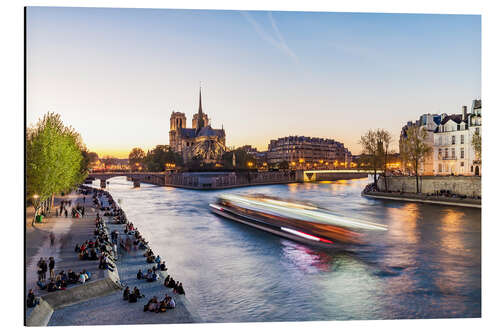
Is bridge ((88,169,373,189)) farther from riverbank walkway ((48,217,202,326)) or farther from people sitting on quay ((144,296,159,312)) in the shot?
people sitting on quay ((144,296,159,312))

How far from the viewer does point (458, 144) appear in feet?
120

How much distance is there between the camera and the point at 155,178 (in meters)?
79.4

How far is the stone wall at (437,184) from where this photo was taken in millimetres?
31016

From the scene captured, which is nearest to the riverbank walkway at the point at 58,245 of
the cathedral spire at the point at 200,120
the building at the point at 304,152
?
the building at the point at 304,152

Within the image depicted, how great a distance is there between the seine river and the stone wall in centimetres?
891

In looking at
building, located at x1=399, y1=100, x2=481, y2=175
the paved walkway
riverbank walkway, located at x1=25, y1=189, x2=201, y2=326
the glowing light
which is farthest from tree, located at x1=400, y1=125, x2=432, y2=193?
the paved walkway

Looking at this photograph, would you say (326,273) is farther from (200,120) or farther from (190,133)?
(190,133)

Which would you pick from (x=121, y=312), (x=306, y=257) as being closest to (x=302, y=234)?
(x=306, y=257)

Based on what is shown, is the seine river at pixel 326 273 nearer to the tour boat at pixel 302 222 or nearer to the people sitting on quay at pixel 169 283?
the tour boat at pixel 302 222

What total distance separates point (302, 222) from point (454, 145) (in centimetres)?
2760

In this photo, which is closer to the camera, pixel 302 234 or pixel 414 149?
pixel 302 234
